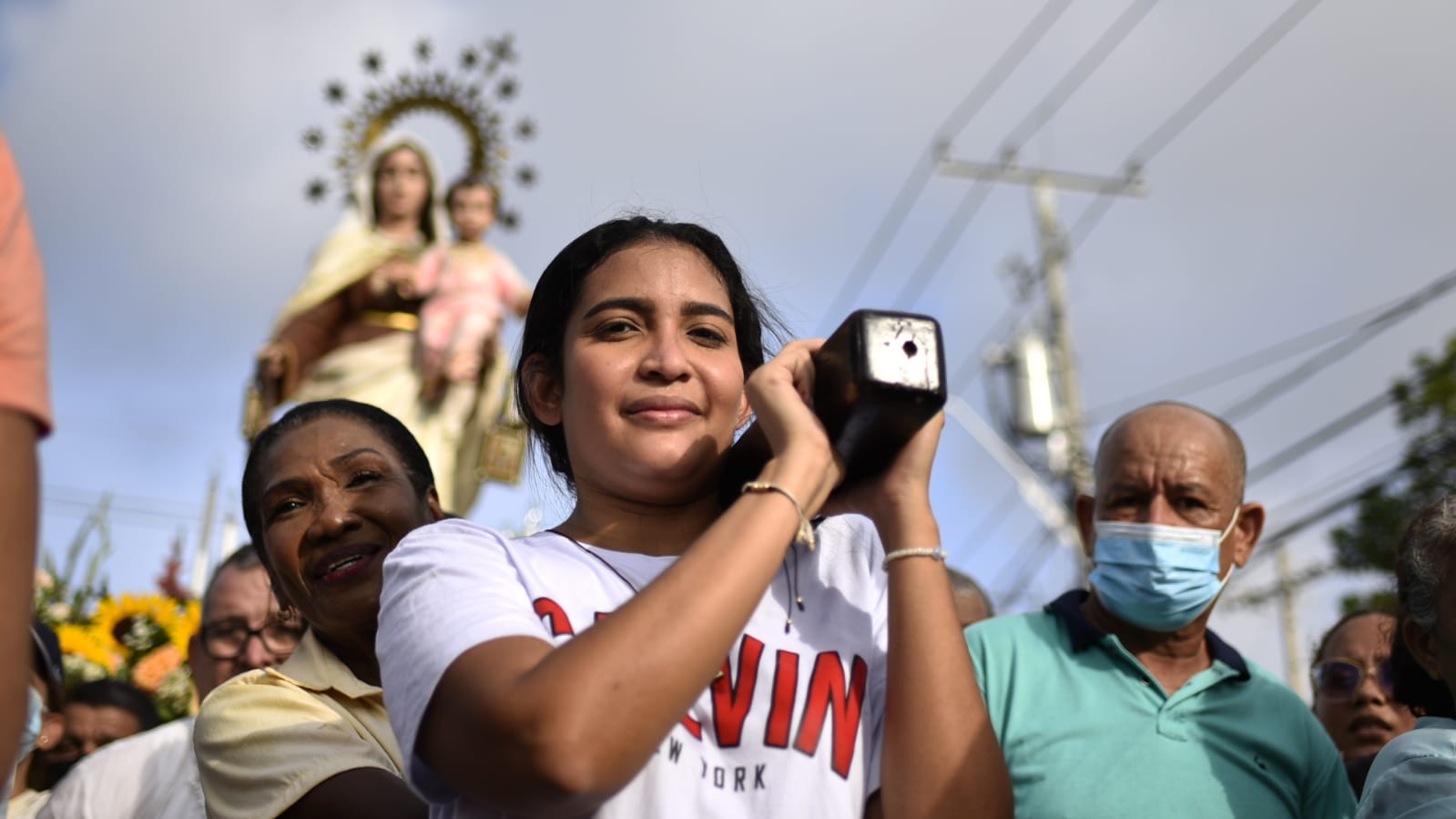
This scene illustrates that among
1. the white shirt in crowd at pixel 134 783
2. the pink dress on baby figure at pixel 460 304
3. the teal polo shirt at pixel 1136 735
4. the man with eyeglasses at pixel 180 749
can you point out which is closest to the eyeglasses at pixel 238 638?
the man with eyeglasses at pixel 180 749

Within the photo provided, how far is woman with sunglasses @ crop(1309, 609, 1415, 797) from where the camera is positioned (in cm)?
429

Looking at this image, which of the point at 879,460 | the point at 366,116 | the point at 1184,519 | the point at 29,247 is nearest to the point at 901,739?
the point at 879,460

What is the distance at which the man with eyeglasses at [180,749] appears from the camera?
3.65 metres

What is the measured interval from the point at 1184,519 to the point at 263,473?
2.30 m

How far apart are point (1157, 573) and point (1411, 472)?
1252cm

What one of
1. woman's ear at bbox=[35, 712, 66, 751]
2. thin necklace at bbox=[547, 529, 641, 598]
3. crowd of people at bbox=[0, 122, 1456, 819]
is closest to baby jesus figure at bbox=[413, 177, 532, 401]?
woman's ear at bbox=[35, 712, 66, 751]

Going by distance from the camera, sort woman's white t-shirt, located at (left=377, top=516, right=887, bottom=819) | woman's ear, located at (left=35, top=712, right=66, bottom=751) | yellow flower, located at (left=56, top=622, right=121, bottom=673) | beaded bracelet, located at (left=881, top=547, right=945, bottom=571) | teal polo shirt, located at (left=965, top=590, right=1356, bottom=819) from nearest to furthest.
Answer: woman's white t-shirt, located at (left=377, top=516, right=887, bottom=819) → beaded bracelet, located at (left=881, top=547, right=945, bottom=571) → teal polo shirt, located at (left=965, top=590, right=1356, bottom=819) → woman's ear, located at (left=35, top=712, right=66, bottom=751) → yellow flower, located at (left=56, top=622, right=121, bottom=673)

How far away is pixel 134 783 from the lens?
373 centimetres

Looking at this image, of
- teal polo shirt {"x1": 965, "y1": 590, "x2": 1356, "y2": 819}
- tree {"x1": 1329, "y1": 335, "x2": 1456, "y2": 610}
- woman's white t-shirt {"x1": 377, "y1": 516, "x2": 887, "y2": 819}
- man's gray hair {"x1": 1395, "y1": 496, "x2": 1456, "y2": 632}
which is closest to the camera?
woman's white t-shirt {"x1": 377, "y1": 516, "x2": 887, "y2": 819}

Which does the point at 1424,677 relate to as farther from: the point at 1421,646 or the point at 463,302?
the point at 463,302

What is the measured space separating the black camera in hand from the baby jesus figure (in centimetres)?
667

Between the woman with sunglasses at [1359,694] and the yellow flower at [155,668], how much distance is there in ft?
13.8

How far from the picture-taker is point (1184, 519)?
3.80 meters

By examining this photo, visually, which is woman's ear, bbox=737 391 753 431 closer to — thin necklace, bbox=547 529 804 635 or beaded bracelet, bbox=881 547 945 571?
thin necklace, bbox=547 529 804 635
